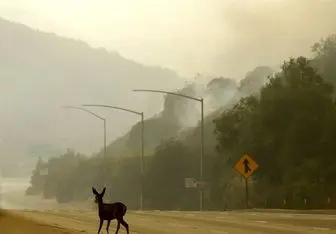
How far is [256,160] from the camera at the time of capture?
67.5m

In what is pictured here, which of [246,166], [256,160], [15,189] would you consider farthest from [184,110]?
[246,166]

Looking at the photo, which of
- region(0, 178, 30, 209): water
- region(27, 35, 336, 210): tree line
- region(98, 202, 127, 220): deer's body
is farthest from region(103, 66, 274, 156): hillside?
region(98, 202, 127, 220): deer's body

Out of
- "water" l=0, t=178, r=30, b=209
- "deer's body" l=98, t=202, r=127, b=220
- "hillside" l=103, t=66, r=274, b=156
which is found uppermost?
"hillside" l=103, t=66, r=274, b=156

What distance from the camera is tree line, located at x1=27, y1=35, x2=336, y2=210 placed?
211ft

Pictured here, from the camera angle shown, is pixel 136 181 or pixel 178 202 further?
pixel 136 181

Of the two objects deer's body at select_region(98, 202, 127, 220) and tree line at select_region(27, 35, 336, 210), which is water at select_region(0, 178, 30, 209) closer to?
tree line at select_region(27, 35, 336, 210)

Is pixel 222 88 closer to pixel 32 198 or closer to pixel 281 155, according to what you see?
pixel 32 198

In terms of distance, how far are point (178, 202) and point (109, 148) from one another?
31.5 meters

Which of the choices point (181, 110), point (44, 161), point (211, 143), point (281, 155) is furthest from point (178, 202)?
point (181, 110)

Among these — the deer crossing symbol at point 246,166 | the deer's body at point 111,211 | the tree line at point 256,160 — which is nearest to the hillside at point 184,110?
the tree line at point 256,160

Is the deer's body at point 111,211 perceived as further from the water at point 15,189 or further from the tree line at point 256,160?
the water at point 15,189

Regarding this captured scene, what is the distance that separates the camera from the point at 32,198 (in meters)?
91.3

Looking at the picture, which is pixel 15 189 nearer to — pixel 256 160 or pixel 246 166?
pixel 256 160

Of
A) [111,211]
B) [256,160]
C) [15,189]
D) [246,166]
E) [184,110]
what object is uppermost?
[184,110]
